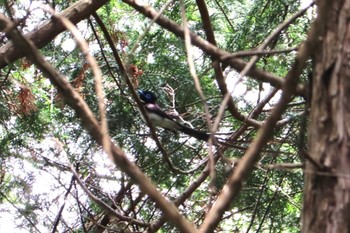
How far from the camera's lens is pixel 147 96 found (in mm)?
2955

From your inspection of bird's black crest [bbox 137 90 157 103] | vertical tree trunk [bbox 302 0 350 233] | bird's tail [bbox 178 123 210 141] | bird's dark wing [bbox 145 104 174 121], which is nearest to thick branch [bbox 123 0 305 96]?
vertical tree trunk [bbox 302 0 350 233]

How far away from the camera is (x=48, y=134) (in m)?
2.88

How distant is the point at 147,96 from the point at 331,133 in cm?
216

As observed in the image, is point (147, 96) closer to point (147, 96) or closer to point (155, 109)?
point (147, 96)

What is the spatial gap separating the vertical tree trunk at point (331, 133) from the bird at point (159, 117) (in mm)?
1698

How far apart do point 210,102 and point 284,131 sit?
0.39m

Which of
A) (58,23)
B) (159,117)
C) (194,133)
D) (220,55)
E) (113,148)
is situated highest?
(159,117)

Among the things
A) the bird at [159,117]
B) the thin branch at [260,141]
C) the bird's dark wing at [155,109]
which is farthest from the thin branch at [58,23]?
the thin branch at [260,141]

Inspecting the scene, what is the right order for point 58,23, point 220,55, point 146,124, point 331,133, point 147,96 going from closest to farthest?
1. point 331,133
2. point 220,55
3. point 58,23
4. point 146,124
5. point 147,96

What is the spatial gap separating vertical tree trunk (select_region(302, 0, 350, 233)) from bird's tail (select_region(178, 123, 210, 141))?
1579mm

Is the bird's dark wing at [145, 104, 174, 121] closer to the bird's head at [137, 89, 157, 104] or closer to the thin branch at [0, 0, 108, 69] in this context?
the bird's head at [137, 89, 157, 104]

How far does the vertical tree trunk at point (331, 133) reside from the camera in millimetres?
795

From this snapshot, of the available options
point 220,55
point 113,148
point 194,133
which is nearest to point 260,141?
point 113,148

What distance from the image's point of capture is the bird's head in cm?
288
